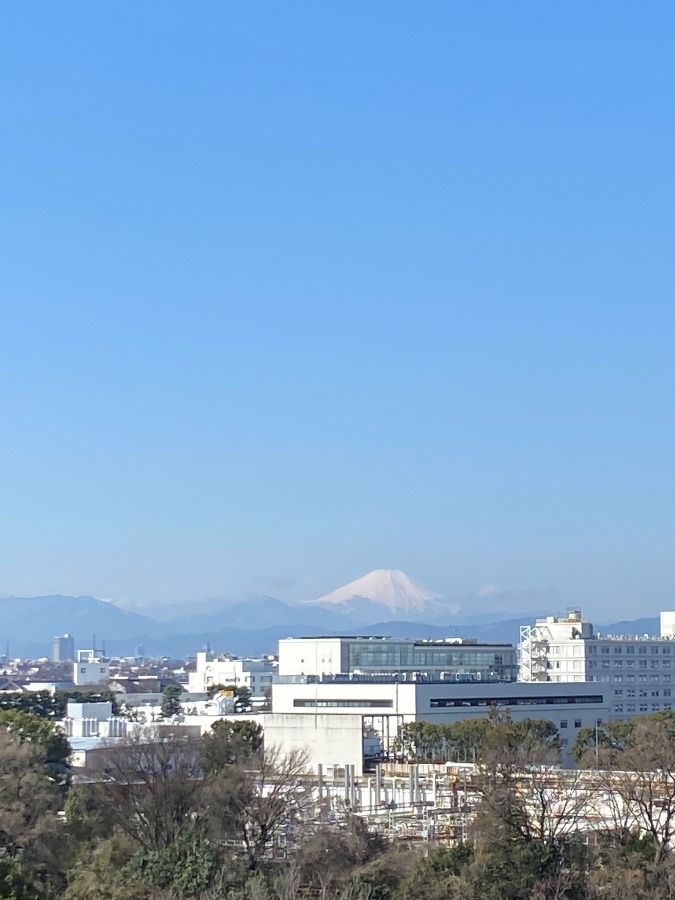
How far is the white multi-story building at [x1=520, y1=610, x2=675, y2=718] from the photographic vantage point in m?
97.8

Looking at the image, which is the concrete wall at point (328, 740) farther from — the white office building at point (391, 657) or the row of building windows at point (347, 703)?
the white office building at point (391, 657)

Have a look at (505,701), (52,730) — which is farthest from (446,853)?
(505,701)

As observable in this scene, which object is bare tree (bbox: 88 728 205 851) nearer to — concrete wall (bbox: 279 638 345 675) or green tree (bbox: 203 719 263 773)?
green tree (bbox: 203 719 263 773)

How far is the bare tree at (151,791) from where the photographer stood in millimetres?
34562

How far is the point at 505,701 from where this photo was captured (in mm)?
76312

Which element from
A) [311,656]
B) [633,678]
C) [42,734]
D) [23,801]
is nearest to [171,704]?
[311,656]

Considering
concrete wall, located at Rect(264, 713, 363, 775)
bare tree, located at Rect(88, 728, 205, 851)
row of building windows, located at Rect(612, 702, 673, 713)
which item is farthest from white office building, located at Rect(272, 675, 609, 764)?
bare tree, located at Rect(88, 728, 205, 851)

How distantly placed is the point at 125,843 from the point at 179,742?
11313 millimetres

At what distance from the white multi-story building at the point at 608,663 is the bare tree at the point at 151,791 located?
59032 millimetres

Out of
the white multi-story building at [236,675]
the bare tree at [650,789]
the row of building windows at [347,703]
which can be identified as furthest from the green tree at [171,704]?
the bare tree at [650,789]

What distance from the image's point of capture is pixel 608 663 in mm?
98625

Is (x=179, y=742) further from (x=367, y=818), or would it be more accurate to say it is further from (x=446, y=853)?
(x=446, y=853)

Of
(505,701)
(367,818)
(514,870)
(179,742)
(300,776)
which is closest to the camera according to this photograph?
(514,870)

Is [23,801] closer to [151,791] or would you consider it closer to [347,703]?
[151,791]
